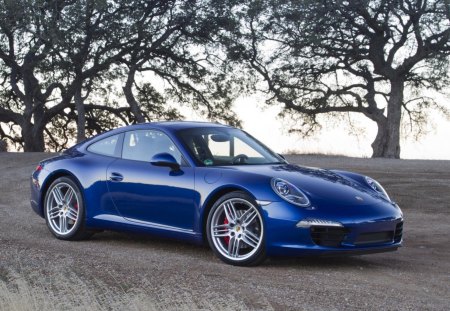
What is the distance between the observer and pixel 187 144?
9.49 meters

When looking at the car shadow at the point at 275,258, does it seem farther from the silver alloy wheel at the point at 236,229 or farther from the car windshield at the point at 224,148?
the car windshield at the point at 224,148

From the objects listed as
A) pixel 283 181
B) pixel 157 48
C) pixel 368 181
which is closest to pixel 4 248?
pixel 283 181

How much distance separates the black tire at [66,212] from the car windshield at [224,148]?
5.24ft

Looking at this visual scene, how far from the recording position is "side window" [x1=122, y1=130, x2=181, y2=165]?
9.68 metres

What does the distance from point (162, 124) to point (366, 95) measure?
28.4m

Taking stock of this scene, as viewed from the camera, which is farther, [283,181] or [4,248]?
[4,248]

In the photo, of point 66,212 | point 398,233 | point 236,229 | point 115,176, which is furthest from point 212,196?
point 66,212

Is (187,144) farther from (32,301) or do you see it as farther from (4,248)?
(32,301)

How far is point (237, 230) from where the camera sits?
8609 mm

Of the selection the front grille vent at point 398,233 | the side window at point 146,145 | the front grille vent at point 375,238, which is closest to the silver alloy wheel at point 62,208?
the side window at point 146,145

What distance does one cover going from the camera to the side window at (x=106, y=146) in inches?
406

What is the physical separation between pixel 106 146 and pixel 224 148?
63.9 inches

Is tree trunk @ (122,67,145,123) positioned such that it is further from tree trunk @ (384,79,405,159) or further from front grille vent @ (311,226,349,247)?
front grille vent @ (311,226,349,247)

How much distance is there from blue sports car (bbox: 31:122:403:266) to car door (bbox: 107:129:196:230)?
0.04 feet
